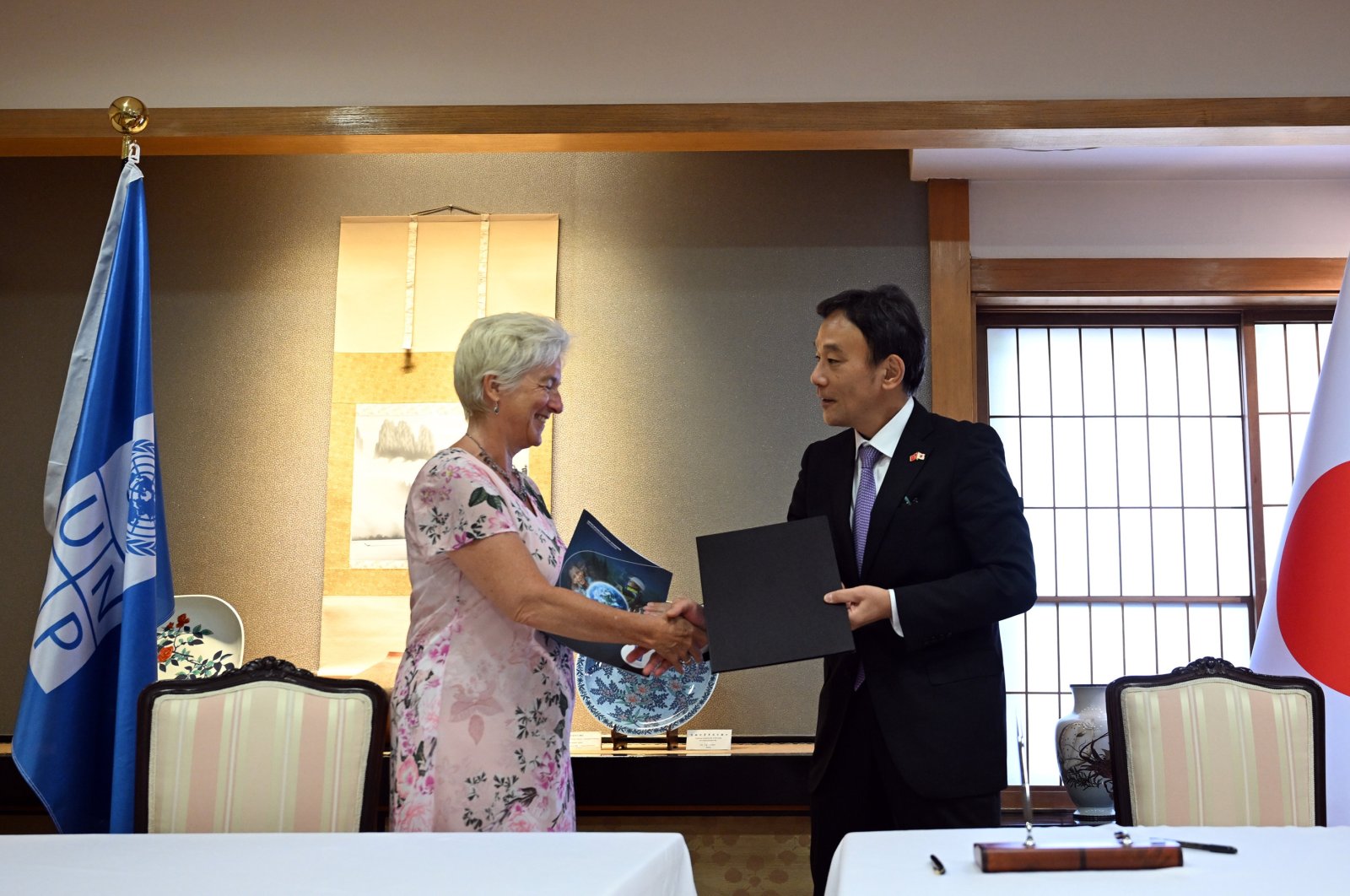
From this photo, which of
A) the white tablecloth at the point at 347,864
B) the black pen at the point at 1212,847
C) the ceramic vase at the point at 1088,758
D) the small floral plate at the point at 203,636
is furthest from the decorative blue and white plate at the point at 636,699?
the black pen at the point at 1212,847

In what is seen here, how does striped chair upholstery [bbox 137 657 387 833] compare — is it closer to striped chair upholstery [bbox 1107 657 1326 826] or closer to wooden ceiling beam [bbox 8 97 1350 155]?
striped chair upholstery [bbox 1107 657 1326 826]

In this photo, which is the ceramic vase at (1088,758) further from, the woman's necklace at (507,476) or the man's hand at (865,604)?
the woman's necklace at (507,476)

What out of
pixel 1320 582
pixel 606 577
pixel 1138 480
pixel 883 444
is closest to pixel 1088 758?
pixel 1320 582

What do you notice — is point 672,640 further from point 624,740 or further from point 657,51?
point 657,51

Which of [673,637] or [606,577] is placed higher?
[606,577]

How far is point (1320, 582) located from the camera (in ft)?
9.86

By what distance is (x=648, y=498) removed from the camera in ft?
13.6

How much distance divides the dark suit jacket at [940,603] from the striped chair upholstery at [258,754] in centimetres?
88

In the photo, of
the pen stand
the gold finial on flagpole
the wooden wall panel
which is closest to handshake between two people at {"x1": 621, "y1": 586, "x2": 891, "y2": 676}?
the pen stand

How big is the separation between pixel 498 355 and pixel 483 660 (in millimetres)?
594

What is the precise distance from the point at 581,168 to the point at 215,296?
55.6 inches

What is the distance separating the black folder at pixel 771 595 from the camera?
2156mm

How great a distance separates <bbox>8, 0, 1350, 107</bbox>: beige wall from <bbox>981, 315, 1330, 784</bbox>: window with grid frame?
4.29ft

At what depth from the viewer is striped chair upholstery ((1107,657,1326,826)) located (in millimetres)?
2232
